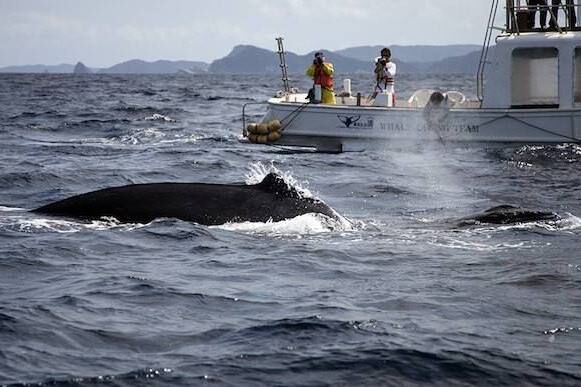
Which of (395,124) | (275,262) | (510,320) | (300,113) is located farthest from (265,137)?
(510,320)

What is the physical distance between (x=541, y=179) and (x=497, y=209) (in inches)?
265

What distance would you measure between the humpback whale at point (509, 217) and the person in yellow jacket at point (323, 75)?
546 inches

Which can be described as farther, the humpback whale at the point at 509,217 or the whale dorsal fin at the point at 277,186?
the humpback whale at the point at 509,217

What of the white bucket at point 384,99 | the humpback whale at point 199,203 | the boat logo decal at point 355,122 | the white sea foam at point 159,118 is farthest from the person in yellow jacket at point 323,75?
the humpback whale at point 199,203

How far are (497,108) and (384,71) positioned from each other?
3206 millimetres

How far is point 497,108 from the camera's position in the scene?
26.9 metres

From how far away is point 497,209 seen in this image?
14.8m

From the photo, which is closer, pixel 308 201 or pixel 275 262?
pixel 275 262

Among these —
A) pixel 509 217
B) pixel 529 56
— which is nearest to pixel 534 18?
pixel 529 56

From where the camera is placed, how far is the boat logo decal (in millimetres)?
28344

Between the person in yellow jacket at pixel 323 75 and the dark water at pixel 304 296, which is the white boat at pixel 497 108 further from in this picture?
the dark water at pixel 304 296

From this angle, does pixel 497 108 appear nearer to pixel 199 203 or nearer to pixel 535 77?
pixel 535 77

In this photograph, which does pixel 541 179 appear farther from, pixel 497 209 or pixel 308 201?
pixel 308 201

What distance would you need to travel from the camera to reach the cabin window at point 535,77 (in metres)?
27.0
